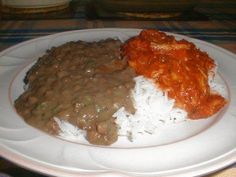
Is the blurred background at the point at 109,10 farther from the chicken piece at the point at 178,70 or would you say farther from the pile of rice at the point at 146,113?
the pile of rice at the point at 146,113

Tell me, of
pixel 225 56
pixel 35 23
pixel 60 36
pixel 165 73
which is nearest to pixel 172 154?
pixel 165 73

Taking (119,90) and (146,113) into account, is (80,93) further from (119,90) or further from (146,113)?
(146,113)

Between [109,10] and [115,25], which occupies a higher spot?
[109,10]

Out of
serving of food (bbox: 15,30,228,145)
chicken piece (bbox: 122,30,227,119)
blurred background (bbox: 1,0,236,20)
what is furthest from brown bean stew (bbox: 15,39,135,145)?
blurred background (bbox: 1,0,236,20)

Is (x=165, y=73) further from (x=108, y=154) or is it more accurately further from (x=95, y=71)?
(x=108, y=154)

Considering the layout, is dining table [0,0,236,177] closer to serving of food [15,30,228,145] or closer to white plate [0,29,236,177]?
serving of food [15,30,228,145]

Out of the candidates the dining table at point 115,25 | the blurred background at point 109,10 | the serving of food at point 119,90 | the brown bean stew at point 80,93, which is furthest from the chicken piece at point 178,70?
the blurred background at point 109,10

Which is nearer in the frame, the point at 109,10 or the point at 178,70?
the point at 178,70

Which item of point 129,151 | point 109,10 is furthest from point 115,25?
point 129,151
